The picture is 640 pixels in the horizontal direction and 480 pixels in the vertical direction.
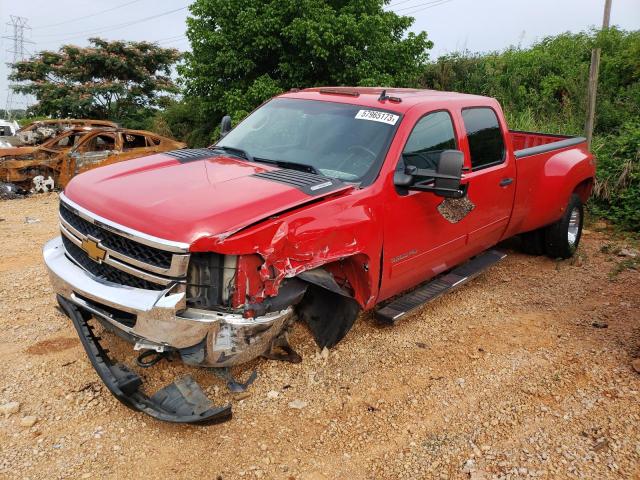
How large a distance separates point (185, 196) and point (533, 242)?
4.40m

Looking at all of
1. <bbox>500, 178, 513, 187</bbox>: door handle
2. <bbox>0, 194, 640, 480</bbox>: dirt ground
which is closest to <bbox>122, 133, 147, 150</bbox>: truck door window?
<bbox>0, 194, 640, 480</bbox>: dirt ground

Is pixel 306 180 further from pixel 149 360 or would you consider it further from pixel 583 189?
pixel 583 189

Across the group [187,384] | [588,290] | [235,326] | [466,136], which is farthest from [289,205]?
[588,290]

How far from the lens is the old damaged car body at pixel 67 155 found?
988 cm

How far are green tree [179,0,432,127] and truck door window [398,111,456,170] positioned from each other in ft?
22.5

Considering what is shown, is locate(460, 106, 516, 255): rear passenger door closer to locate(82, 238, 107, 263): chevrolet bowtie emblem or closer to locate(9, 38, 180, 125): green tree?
locate(82, 238, 107, 263): chevrolet bowtie emblem

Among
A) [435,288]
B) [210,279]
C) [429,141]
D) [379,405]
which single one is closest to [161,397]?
[210,279]

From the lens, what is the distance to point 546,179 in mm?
5379

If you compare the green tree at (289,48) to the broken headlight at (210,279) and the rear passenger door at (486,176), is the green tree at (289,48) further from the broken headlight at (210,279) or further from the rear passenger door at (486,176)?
the broken headlight at (210,279)

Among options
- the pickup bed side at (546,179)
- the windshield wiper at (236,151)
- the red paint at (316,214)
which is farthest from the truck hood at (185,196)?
the pickup bed side at (546,179)

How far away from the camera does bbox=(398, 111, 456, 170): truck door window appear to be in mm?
3838

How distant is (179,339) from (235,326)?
11.7 inches

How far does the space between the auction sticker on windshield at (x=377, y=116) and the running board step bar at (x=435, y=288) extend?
1.37 meters

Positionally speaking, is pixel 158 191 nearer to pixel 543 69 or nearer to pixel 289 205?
pixel 289 205
